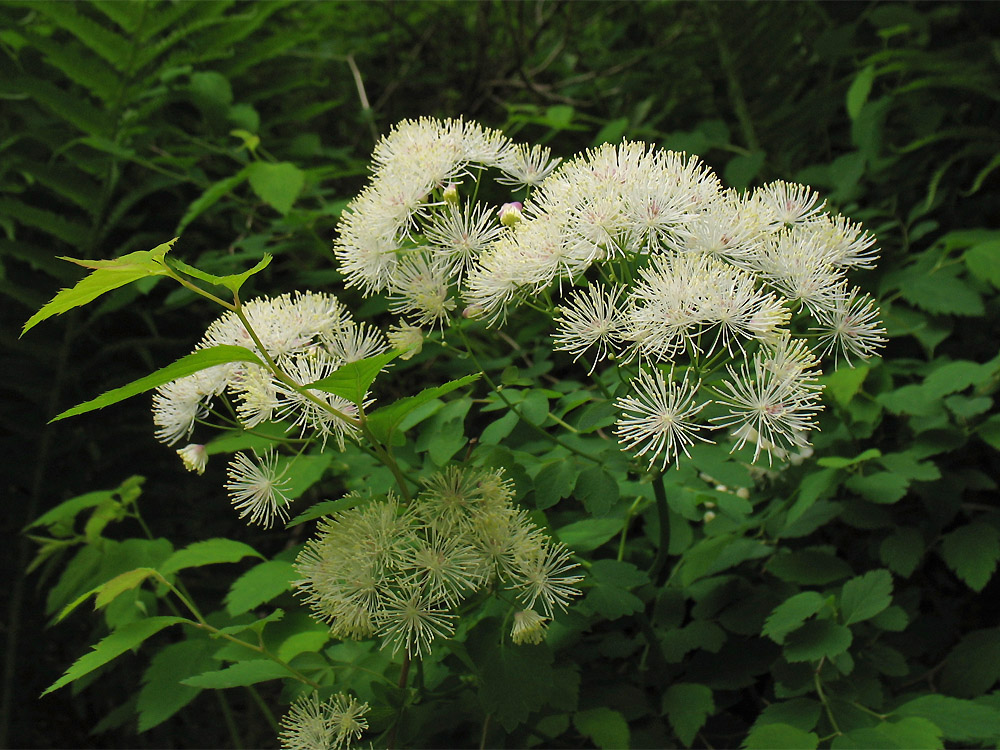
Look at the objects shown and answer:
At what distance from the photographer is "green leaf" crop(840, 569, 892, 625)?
3.07 ft

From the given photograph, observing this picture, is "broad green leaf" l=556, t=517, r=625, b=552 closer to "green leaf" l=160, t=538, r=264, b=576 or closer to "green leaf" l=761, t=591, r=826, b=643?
"green leaf" l=761, t=591, r=826, b=643

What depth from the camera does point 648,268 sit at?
79 cm

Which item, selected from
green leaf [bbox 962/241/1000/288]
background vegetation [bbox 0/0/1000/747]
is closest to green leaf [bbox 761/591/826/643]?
background vegetation [bbox 0/0/1000/747]

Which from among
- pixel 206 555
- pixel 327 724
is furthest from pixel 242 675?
pixel 206 555

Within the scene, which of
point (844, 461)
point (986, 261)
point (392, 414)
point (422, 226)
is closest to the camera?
point (392, 414)

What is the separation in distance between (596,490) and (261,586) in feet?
1.42

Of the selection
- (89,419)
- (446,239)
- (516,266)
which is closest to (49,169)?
(89,419)

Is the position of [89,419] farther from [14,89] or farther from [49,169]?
[14,89]

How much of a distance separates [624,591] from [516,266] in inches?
15.3

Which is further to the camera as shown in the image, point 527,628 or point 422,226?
point 422,226

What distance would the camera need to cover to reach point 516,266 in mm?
785

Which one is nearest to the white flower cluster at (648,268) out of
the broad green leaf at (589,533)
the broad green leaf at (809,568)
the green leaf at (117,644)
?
the broad green leaf at (589,533)

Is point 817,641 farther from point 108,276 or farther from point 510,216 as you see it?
point 108,276

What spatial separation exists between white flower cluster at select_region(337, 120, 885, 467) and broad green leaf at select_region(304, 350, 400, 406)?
0.70 ft
